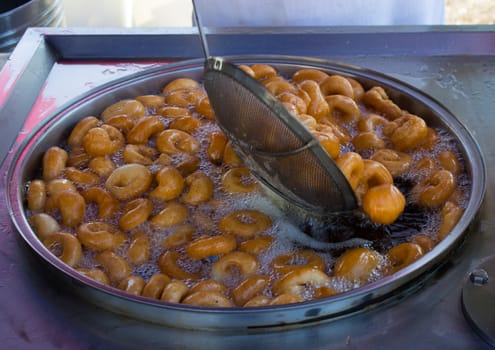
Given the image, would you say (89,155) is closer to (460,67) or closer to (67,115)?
(67,115)

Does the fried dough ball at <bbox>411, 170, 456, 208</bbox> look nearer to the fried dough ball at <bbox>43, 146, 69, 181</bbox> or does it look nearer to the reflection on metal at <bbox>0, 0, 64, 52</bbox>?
the fried dough ball at <bbox>43, 146, 69, 181</bbox>

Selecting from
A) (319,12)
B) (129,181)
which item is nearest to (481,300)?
(129,181)

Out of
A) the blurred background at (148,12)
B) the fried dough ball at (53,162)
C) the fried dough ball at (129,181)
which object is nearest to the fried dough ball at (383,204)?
the fried dough ball at (129,181)

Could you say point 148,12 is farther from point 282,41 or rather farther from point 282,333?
point 282,333

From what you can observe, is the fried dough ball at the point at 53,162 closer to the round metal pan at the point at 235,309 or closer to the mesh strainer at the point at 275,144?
the round metal pan at the point at 235,309

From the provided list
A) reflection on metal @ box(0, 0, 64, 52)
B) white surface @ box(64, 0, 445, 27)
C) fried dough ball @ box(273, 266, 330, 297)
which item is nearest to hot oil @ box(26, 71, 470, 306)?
fried dough ball @ box(273, 266, 330, 297)

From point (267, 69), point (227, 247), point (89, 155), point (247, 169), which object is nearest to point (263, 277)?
point (227, 247)

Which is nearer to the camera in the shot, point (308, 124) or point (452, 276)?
point (452, 276)
